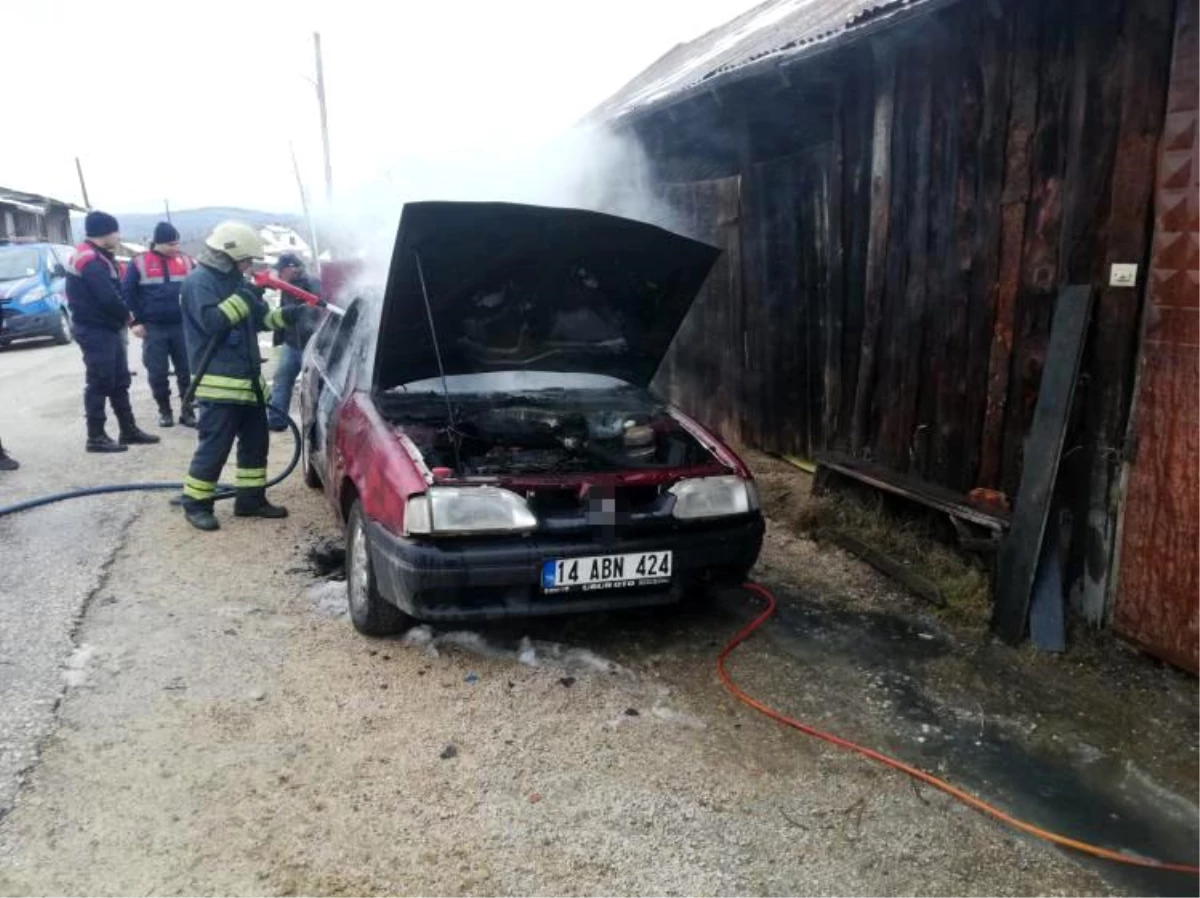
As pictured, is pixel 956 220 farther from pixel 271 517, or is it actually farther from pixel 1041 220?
pixel 271 517

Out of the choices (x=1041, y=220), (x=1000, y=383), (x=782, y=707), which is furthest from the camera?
(x=1000, y=383)

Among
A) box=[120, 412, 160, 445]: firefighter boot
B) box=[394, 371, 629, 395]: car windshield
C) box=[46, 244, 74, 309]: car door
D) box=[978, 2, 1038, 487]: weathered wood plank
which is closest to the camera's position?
box=[978, 2, 1038, 487]: weathered wood plank

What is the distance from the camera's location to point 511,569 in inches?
127

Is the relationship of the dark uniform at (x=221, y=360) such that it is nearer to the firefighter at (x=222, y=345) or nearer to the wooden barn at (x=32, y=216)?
the firefighter at (x=222, y=345)

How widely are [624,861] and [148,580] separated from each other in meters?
3.08

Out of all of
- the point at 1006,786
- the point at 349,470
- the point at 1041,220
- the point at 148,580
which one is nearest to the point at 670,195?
the point at 1041,220

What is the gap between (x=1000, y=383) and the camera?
4.18 m

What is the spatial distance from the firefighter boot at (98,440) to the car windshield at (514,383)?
4212 millimetres

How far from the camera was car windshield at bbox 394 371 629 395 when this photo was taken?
4.24 metres

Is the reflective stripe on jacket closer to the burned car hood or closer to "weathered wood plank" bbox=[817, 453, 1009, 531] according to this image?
the burned car hood

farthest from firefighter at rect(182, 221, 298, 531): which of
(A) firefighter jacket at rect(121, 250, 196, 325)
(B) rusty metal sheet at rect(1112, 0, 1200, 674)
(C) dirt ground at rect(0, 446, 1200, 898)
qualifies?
(B) rusty metal sheet at rect(1112, 0, 1200, 674)

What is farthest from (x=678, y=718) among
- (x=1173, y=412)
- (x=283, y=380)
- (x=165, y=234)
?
(x=165, y=234)

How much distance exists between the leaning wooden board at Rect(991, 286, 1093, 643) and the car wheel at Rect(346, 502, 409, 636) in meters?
2.71

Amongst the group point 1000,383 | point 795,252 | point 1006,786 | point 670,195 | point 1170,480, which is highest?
point 670,195
